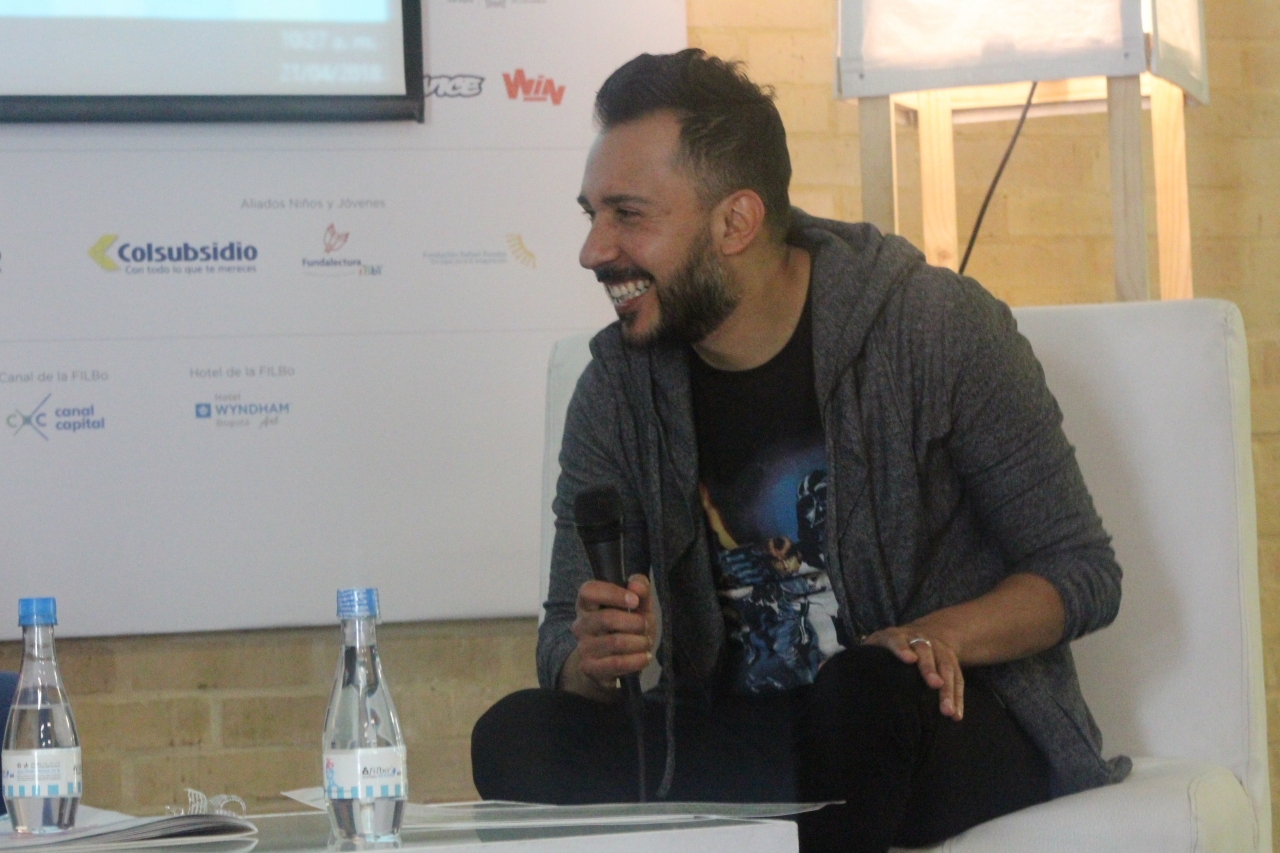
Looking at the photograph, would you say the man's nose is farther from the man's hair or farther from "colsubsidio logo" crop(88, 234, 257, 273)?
"colsubsidio logo" crop(88, 234, 257, 273)

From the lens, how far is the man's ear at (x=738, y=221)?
1.61 metres

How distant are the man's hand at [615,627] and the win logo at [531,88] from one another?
4.43 feet

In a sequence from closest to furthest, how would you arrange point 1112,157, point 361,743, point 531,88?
1. point 361,743
2. point 1112,157
3. point 531,88

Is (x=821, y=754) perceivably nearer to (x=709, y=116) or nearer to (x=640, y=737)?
(x=640, y=737)

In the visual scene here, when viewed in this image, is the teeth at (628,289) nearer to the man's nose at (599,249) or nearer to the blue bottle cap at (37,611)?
the man's nose at (599,249)

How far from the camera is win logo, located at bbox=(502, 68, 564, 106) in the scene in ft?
7.90

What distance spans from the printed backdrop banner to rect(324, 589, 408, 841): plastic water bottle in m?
1.47

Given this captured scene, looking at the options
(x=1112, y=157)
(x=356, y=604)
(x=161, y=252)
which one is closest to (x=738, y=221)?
(x=1112, y=157)

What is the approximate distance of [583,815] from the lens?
872mm

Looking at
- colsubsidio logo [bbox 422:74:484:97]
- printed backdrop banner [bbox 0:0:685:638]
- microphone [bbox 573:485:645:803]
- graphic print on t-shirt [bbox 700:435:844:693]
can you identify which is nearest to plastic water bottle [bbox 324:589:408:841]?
microphone [bbox 573:485:645:803]

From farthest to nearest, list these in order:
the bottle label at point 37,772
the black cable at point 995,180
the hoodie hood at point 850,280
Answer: the black cable at point 995,180 → the hoodie hood at point 850,280 → the bottle label at point 37,772

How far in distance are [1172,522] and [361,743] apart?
92 centimetres

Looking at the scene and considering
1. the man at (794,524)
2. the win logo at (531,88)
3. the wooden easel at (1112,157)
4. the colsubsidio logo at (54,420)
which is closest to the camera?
the man at (794,524)

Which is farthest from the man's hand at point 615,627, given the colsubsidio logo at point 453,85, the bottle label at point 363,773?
the colsubsidio logo at point 453,85
